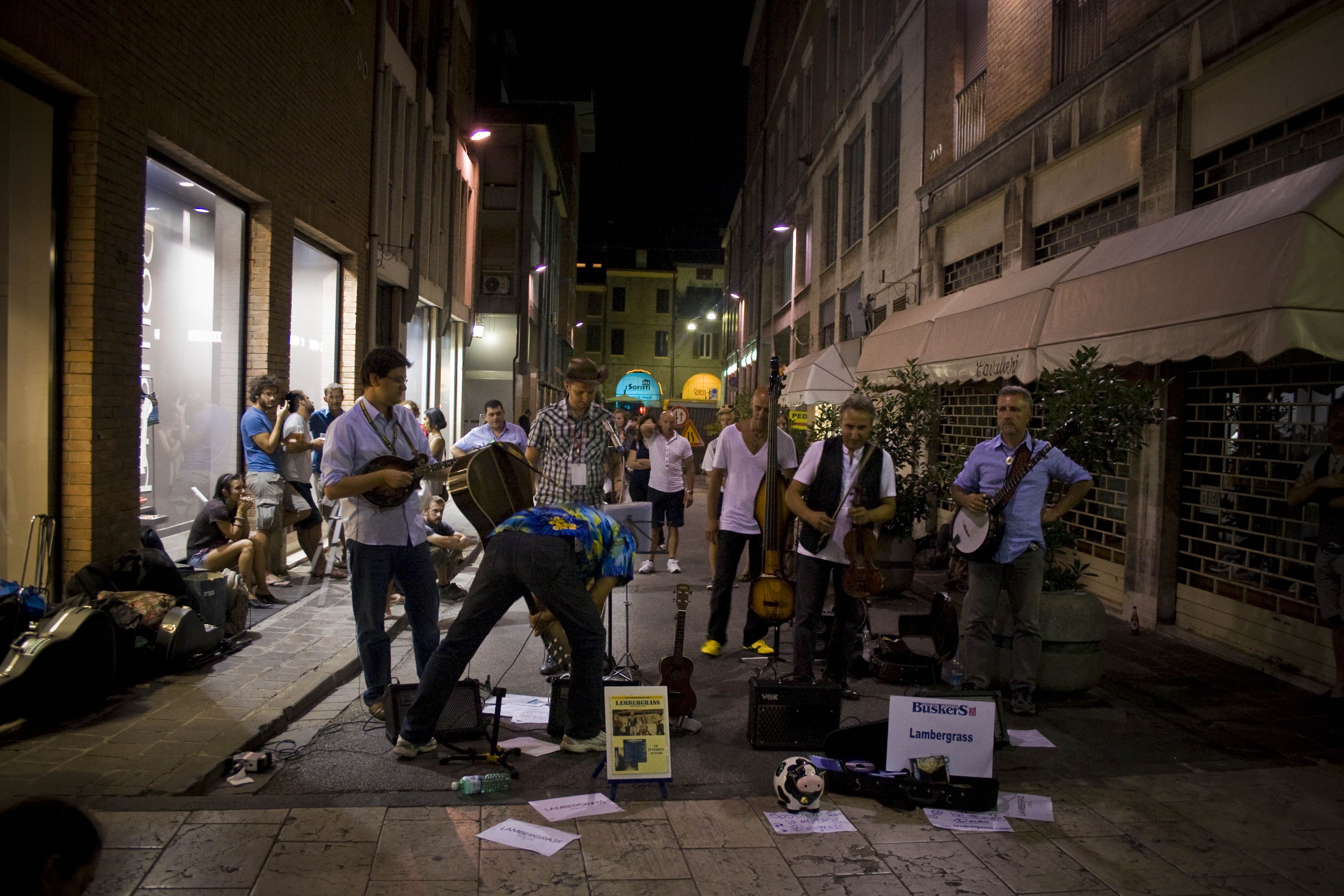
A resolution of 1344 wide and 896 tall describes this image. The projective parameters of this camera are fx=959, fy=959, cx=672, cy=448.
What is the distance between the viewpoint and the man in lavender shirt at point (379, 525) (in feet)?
17.6

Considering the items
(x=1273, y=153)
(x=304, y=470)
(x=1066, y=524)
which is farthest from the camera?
(x=304, y=470)

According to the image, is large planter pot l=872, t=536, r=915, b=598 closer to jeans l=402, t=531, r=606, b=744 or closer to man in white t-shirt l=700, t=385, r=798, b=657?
man in white t-shirt l=700, t=385, r=798, b=657

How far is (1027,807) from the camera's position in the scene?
4512mm

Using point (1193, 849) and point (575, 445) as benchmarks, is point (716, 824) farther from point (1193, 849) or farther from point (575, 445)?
point (575, 445)

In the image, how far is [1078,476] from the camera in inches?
243

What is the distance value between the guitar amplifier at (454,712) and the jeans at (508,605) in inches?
9.1

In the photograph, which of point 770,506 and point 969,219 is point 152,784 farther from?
point 969,219

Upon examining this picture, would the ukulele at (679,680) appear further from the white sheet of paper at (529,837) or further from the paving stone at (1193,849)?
the paving stone at (1193,849)

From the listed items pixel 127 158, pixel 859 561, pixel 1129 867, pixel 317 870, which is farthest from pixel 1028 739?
pixel 127 158

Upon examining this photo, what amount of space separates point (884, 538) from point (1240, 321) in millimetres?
4839

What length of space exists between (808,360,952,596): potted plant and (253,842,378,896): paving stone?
6438 millimetres

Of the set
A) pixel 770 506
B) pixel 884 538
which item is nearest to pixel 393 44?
pixel 884 538

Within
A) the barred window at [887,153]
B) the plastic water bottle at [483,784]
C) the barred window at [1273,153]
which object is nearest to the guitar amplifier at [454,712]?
the plastic water bottle at [483,784]

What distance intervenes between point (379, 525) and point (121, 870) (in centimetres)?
218
